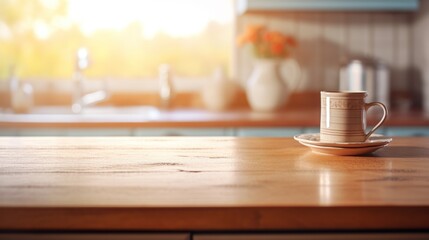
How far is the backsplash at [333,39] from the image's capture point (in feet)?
11.8

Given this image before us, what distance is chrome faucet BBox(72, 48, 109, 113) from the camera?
3221 millimetres

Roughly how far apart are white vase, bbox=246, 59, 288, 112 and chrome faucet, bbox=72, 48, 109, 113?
0.87 meters

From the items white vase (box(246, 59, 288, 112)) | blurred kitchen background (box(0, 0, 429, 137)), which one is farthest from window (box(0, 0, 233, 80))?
white vase (box(246, 59, 288, 112))

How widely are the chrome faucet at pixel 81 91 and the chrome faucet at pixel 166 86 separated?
34cm

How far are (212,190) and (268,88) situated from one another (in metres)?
2.36

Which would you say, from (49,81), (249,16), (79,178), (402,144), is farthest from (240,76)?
(79,178)

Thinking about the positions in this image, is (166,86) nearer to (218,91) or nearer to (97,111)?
(218,91)

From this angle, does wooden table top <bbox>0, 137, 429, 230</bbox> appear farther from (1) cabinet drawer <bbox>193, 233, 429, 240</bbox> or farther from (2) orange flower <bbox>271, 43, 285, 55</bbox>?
(2) orange flower <bbox>271, 43, 285, 55</bbox>

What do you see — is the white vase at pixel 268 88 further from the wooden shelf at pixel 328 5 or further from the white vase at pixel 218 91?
the wooden shelf at pixel 328 5

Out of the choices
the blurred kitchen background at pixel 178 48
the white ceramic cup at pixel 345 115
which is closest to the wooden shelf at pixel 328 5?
the blurred kitchen background at pixel 178 48

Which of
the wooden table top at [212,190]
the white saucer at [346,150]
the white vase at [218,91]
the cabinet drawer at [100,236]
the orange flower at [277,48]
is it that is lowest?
the cabinet drawer at [100,236]

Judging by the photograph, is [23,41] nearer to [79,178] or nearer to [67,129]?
[67,129]

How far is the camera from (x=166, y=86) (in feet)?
11.3

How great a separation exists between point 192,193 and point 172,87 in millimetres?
2560
